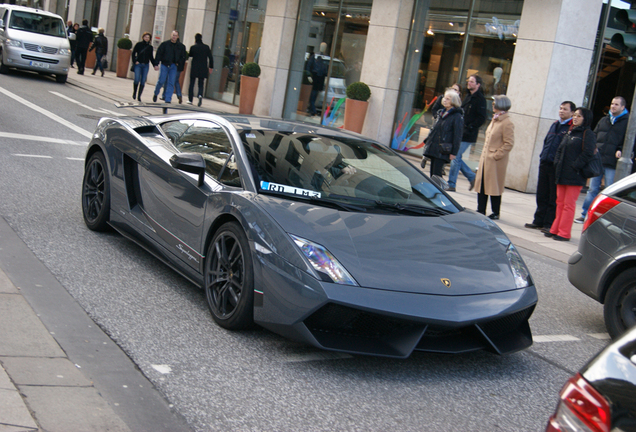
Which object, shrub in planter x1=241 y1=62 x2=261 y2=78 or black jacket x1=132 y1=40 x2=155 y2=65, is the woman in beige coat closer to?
shrub in planter x1=241 y1=62 x2=261 y2=78

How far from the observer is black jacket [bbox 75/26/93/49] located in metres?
27.7

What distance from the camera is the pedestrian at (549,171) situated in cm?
983

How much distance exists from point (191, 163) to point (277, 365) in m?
1.57

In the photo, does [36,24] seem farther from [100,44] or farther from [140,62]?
[100,44]

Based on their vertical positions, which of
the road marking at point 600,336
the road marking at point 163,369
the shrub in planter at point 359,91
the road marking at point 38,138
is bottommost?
the road marking at point 163,369

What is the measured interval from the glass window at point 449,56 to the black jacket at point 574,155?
6043 millimetres

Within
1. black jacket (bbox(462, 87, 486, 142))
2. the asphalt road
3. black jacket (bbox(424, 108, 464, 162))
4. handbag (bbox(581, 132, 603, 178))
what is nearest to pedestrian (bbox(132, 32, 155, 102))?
black jacket (bbox(462, 87, 486, 142))

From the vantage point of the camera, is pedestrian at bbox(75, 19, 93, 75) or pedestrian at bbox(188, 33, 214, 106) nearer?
pedestrian at bbox(188, 33, 214, 106)

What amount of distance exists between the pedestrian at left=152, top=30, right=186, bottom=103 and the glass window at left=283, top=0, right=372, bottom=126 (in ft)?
11.1

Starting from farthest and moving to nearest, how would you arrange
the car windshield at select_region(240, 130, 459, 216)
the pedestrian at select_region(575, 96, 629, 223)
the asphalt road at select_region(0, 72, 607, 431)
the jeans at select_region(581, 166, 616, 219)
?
1. the jeans at select_region(581, 166, 616, 219)
2. the pedestrian at select_region(575, 96, 629, 223)
3. the car windshield at select_region(240, 130, 459, 216)
4. the asphalt road at select_region(0, 72, 607, 431)

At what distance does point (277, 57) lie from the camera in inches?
869

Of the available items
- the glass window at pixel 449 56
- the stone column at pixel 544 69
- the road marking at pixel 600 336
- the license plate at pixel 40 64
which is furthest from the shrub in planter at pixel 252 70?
the road marking at pixel 600 336

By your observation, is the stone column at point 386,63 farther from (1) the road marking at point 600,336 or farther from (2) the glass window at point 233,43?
(1) the road marking at point 600,336

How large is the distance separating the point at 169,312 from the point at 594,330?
3.33 meters
